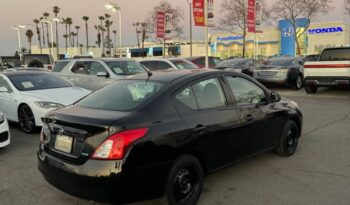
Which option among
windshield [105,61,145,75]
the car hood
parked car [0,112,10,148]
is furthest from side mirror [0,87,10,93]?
windshield [105,61,145,75]

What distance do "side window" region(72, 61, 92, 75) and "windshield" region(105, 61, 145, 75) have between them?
32.5 inches

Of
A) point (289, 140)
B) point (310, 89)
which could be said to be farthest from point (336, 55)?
point (289, 140)

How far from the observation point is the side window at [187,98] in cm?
437

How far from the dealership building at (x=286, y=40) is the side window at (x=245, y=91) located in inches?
1715

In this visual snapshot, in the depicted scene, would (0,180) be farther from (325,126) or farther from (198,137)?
(325,126)

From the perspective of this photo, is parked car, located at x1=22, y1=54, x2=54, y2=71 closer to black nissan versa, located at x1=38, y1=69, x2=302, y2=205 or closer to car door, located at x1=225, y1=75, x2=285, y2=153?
black nissan versa, located at x1=38, y1=69, x2=302, y2=205

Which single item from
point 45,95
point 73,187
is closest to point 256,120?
point 73,187

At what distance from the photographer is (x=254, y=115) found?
207 inches

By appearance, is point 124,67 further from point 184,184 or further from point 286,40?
point 286,40

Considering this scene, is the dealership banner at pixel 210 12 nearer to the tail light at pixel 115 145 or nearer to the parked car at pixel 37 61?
the parked car at pixel 37 61

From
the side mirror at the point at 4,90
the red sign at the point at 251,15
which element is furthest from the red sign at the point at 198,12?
the side mirror at the point at 4,90

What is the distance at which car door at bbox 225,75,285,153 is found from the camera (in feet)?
16.7

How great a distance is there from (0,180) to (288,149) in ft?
14.1

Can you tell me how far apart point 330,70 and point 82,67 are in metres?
8.59
